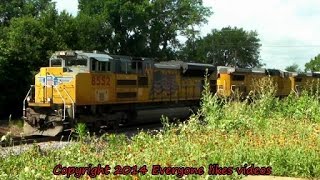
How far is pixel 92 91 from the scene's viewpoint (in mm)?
17469

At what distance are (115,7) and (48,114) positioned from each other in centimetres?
2903

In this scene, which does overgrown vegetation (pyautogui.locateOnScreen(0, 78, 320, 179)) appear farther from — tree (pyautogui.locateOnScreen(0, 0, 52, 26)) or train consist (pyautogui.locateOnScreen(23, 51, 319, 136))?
tree (pyautogui.locateOnScreen(0, 0, 52, 26))

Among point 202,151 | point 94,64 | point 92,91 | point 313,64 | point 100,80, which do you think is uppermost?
point 313,64

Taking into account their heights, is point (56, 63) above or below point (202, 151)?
above

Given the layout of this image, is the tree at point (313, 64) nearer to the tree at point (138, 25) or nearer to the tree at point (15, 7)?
the tree at point (138, 25)

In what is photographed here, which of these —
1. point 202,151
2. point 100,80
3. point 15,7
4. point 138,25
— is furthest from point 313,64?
point 202,151

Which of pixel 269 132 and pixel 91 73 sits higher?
pixel 91 73

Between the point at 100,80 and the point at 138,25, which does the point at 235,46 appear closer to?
the point at 138,25

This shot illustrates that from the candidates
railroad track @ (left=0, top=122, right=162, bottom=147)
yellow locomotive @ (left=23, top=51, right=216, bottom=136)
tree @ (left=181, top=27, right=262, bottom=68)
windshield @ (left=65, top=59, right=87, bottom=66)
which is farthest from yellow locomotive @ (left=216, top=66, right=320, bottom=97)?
tree @ (left=181, top=27, right=262, bottom=68)

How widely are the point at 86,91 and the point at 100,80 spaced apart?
86 centimetres

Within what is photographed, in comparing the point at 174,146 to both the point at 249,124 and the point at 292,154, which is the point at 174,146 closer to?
the point at 292,154

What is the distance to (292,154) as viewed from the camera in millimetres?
7621

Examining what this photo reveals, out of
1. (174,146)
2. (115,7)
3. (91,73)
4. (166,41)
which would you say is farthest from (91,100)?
(166,41)

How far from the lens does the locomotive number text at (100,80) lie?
1744 centimetres
